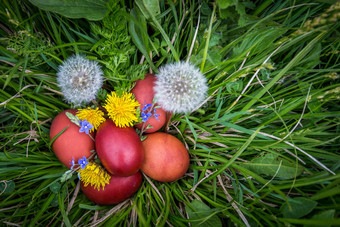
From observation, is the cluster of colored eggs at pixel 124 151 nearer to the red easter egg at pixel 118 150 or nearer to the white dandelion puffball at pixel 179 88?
the red easter egg at pixel 118 150

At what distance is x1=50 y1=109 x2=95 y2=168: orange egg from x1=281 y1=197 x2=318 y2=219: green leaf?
41.5 inches

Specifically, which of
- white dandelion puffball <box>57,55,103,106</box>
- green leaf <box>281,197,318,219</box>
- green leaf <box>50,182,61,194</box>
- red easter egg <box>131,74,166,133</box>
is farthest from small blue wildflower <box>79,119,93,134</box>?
green leaf <box>281,197,318,219</box>

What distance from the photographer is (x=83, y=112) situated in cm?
108

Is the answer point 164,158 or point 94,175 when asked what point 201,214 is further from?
point 94,175

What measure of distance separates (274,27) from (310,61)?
0.33 meters

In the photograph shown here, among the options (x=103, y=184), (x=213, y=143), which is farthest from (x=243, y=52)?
(x=103, y=184)

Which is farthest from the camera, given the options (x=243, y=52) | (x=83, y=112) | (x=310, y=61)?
(x=310, y=61)

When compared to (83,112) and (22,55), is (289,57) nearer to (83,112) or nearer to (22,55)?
(83,112)

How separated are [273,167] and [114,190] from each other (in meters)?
0.89

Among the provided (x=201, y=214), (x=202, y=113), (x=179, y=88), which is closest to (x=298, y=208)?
(x=201, y=214)

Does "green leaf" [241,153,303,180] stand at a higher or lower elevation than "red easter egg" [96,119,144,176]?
lower

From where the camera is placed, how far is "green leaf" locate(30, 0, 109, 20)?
1.10 m

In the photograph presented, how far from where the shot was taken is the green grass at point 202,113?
116cm

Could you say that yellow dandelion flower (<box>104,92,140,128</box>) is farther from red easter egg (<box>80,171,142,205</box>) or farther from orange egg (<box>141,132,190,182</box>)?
red easter egg (<box>80,171,142,205</box>)
